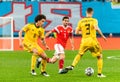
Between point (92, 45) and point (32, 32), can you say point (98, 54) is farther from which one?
point (32, 32)

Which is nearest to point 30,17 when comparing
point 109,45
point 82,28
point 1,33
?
point 1,33

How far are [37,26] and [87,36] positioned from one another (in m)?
1.63

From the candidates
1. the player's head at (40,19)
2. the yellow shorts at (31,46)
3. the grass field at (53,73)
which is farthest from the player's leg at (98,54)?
the player's head at (40,19)

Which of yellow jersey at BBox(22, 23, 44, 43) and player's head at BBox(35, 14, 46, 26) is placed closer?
player's head at BBox(35, 14, 46, 26)

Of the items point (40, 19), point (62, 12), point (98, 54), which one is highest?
point (40, 19)

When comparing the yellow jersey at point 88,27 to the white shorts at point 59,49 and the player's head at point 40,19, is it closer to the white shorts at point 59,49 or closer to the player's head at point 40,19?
the player's head at point 40,19

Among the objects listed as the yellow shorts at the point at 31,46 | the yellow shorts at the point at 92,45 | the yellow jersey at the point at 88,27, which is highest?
the yellow jersey at the point at 88,27

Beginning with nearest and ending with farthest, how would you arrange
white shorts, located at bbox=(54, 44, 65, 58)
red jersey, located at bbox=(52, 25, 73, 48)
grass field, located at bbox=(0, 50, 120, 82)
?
grass field, located at bbox=(0, 50, 120, 82)
white shorts, located at bbox=(54, 44, 65, 58)
red jersey, located at bbox=(52, 25, 73, 48)

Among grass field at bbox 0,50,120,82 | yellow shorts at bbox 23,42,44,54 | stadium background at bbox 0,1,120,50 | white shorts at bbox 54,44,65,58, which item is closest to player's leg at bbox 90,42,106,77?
grass field at bbox 0,50,120,82

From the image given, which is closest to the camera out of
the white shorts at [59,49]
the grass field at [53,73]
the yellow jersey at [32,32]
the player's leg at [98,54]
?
the grass field at [53,73]

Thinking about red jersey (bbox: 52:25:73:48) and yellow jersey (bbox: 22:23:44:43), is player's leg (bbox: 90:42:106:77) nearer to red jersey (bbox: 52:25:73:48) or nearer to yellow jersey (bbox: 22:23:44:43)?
red jersey (bbox: 52:25:73:48)

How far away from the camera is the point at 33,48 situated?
16500 millimetres

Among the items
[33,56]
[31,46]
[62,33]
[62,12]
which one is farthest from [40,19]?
[62,12]

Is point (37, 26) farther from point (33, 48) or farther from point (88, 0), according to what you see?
point (88, 0)
